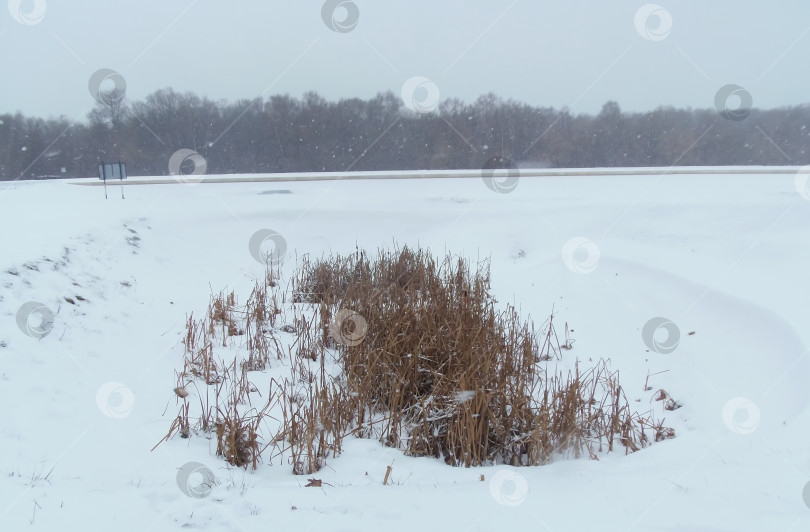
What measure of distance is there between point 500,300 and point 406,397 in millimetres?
3329

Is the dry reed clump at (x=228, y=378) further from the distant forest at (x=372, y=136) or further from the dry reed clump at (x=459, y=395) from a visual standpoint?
the distant forest at (x=372, y=136)

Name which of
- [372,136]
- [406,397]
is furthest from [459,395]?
[372,136]

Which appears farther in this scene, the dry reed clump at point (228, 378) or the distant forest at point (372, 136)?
the distant forest at point (372, 136)

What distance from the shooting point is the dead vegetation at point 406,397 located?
3090 mm

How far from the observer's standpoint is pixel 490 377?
12.0 ft

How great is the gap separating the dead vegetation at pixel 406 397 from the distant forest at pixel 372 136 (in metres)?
25.6

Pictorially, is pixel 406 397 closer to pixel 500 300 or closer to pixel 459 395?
pixel 459 395

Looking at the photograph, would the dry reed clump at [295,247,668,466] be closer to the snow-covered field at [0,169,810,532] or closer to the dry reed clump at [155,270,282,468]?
the snow-covered field at [0,169,810,532]

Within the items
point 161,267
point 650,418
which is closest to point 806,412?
point 650,418

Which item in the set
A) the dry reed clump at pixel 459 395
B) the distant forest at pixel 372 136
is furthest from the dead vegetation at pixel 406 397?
the distant forest at pixel 372 136

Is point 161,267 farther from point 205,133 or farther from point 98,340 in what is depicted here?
point 205,133

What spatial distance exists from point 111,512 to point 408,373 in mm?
1984

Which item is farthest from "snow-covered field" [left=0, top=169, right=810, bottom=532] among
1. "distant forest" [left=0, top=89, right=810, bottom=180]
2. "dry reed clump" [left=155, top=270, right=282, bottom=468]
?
"distant forest" [left=0, top=89, right=810, bottom=180]

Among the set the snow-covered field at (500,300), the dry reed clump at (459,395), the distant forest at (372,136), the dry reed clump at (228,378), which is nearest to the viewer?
the snow-covered field at (500,300)
